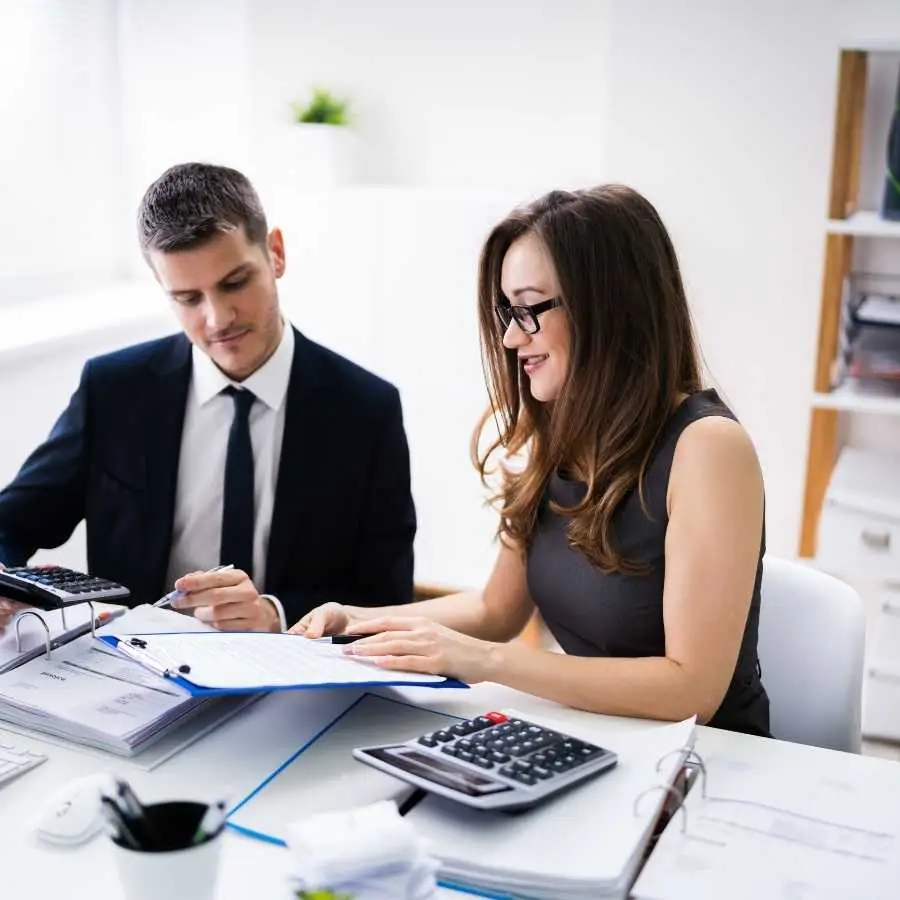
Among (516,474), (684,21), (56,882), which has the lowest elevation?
(56,882)

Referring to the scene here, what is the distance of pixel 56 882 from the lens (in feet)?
3.18

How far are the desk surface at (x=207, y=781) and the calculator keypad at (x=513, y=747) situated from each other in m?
0.09

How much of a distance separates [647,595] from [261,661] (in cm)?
49

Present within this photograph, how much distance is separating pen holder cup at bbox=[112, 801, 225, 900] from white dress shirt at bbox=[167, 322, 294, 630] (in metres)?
1.02

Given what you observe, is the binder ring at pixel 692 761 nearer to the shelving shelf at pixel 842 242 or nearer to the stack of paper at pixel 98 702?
the stack of paper at pixel 98 702

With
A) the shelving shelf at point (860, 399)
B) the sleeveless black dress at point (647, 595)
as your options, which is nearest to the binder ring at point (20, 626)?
the sleeveless black dress at point (647, 595)

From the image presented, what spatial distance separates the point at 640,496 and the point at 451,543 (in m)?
1.84

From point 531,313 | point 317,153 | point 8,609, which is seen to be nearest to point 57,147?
point 317,153

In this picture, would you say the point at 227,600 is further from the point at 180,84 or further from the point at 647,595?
the point at 180,84

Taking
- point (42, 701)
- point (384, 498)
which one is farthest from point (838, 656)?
point (42, 701)

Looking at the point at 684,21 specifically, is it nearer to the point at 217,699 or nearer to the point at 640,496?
the point at 640,496

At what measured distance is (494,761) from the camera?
1.09 metres

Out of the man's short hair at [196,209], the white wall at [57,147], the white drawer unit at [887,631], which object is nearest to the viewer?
the man's short hair at [196,209]

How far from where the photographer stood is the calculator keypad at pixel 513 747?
1.09 metres
